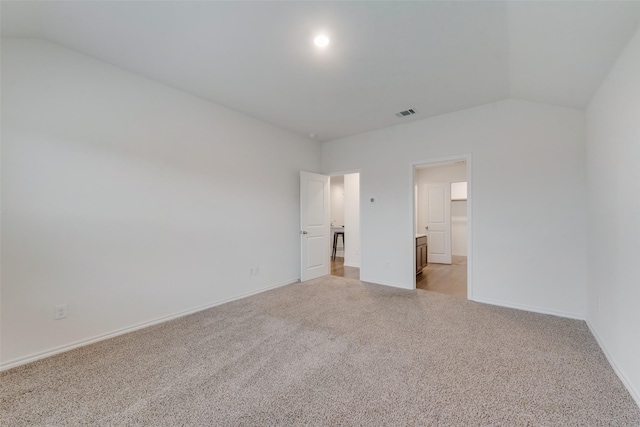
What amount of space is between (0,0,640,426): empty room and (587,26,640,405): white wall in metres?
0.03

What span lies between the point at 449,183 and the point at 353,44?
5.32 meters

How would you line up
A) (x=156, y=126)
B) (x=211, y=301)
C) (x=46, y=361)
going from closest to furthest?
(x=46, y=361) < (x=156, y=126) < (x=211, y=301)

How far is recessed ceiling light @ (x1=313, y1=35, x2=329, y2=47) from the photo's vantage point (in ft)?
6.95

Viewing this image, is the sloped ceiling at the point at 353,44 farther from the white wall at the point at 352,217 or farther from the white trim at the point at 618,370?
the white wall at the point at 352,217

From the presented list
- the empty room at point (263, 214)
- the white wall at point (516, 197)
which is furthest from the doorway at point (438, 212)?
the empty room at point (263, 214)

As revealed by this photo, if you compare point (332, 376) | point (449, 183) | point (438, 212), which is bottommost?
point (332, 376)

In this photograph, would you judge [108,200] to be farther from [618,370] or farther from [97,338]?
[618,370]

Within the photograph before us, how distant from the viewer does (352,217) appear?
6125mm

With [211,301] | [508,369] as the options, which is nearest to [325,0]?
[508,369]

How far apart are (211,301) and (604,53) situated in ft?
14.7

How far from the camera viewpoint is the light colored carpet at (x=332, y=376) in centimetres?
152

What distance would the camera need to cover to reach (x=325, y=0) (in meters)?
1.76

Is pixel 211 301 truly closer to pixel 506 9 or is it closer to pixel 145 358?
pixel 145 358

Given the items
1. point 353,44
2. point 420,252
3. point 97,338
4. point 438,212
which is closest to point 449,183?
point 438,212
